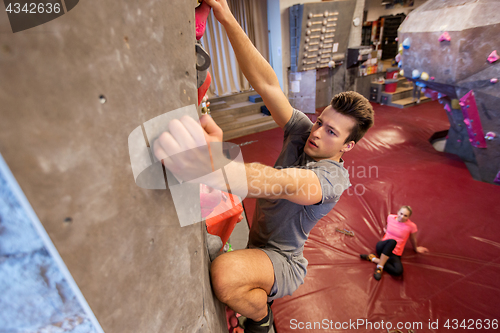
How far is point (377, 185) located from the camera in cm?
350

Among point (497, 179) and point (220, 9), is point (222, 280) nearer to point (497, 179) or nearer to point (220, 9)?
point (220, 9)

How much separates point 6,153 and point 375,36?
34.4 ft

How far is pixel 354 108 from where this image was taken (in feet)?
4.50

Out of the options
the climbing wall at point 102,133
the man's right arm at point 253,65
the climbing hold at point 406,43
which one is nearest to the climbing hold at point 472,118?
the climbing hold at point 406,43

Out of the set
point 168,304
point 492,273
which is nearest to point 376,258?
point 492,273

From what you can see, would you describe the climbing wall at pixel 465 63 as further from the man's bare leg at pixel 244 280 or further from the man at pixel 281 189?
the man's bare leg at pixel 244 280

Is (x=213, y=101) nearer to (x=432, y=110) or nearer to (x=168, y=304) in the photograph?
(x=432, y=110)

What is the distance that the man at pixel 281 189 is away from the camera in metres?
0.90

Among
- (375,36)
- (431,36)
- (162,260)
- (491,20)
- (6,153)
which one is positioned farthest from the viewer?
(375,36)

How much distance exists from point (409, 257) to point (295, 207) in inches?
74.8

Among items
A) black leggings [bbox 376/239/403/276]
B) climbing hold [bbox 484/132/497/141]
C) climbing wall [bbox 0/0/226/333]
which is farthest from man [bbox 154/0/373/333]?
climbing hold [bbox 484/132/497/141]

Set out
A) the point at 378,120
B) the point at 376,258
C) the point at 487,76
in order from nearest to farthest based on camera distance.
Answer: the point at 376,258 < the point at 487,76 < the point at 378,120

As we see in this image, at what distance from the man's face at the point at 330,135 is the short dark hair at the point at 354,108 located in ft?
0.07

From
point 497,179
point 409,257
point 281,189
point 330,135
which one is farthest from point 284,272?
point 497,179
